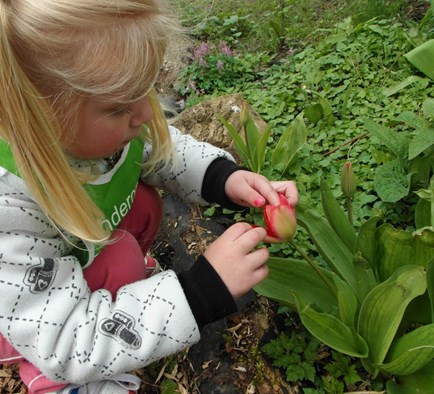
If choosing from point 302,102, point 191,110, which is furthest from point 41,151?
point 302,102

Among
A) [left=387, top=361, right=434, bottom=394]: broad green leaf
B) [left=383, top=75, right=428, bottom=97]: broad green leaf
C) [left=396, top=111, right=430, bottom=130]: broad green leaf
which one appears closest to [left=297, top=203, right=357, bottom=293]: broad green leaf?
[left=387, top=361, right=434, bottom=394]: broad green leaf

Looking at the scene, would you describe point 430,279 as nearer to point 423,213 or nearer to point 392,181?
point 423,213

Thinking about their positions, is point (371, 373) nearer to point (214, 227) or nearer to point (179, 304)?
point (179, 304)

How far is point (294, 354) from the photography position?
1380 millimetres

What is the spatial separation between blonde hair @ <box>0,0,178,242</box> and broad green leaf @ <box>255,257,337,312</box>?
0.56 m

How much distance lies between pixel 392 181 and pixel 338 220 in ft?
1.58

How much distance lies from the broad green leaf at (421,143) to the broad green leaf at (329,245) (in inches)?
20.0

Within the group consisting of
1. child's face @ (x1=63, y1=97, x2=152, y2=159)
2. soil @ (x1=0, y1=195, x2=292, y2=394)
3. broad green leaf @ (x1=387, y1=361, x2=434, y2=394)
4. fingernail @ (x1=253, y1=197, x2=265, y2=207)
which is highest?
child's face @ (x1=63, y1=97, x2=152, y2=159)

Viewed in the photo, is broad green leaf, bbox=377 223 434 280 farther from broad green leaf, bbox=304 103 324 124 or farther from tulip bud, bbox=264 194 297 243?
broad green leaf, bbox=304 103 324 124

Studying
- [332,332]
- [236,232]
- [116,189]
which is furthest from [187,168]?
[332,332]

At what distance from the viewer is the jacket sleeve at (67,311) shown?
1072 mm

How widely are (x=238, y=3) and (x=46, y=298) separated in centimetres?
316

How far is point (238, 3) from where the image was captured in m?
3.75

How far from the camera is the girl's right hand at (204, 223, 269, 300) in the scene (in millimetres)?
1132
